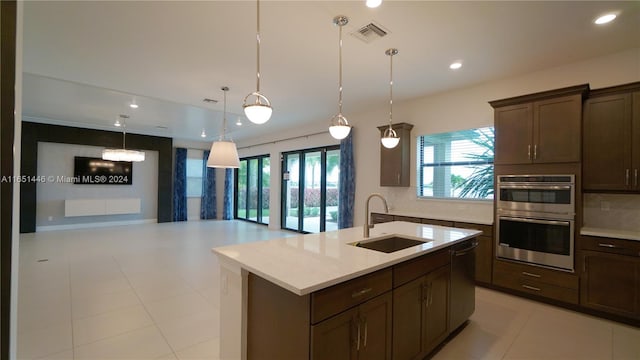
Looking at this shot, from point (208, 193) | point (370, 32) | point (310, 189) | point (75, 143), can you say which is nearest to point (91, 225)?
point (75, 143)

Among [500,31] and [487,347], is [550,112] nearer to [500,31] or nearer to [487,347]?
[500,31]

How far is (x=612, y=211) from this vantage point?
128 inches

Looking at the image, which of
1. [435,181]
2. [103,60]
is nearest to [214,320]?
[103,60]

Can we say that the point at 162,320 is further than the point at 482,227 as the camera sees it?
No

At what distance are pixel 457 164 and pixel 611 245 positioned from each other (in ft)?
6.86

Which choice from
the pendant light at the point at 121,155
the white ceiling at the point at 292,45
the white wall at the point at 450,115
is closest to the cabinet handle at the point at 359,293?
the white ceiling at the point at 292,45

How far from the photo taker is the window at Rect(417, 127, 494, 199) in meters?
4.25

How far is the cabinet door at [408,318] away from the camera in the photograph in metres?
1.86

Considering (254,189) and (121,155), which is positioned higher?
(121,155)

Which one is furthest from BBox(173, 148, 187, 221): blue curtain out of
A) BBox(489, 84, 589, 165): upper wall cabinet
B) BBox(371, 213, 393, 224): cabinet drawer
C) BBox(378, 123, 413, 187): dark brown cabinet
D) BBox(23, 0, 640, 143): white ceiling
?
BBox(489, 84, 589, 165): upper wall cabinet

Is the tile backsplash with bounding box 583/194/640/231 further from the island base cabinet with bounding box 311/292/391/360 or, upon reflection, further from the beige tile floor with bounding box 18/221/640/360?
the island base cabinet with bounding box 311/292/391/360

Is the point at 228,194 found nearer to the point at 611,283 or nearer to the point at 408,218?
the point at 408,218

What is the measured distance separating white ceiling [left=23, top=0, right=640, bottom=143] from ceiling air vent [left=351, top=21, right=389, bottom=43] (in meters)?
0.05

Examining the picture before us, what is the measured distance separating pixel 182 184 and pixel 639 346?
34.2 feet
